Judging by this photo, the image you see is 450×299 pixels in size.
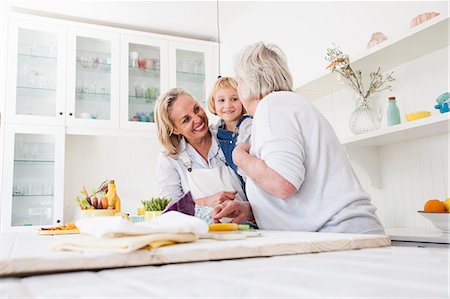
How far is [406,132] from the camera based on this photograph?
1.91m

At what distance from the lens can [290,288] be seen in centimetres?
44

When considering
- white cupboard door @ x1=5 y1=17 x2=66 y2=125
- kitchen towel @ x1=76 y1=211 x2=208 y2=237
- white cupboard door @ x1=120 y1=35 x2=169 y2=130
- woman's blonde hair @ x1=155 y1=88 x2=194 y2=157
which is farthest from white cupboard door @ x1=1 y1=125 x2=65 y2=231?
kitchen towel @ x1=76 y1=211 x2=208 y2=237

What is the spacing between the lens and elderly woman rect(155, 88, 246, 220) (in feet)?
6.20

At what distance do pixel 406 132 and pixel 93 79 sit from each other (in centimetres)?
242

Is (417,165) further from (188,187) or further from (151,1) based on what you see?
(151,1)

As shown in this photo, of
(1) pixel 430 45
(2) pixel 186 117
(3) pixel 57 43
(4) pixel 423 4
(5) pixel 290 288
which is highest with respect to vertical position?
(3) pixel 57 43

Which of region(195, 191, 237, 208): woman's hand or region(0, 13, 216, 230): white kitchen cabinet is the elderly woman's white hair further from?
region(0, 13, 216, 230): white kitchen cabinet

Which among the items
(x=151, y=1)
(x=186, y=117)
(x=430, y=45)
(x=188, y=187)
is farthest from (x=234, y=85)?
(x=151, y=1)

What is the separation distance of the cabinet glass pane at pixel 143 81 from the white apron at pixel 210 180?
1.73 m

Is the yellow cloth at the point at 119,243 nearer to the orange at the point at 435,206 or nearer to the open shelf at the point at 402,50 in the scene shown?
the orange at the point at 435,206

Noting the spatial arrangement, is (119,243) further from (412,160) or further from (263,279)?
(412,160)

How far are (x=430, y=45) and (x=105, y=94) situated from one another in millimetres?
2406

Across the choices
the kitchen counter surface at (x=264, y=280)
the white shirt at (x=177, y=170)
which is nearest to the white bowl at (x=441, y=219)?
the white shirt at (x=177, y=170)

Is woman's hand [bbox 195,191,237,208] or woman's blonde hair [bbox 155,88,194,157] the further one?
woman's blonde hair [bbox 155,88,194,157]
